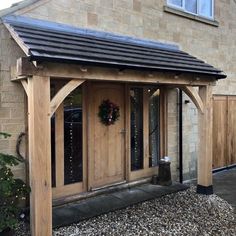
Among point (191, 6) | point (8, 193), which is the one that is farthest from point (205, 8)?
point (8, 193)

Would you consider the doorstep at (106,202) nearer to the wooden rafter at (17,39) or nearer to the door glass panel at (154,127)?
the door glass panel at (154,127)

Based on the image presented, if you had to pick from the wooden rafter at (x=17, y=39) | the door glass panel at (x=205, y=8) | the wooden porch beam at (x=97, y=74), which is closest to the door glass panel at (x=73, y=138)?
the wooden porch beam at (x=97, y=74)

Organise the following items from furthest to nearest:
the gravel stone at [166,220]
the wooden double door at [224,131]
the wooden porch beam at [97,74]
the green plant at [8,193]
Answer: the wooden double door at [224,131]
the gravel stone at [166,220]
the wooden porch beam at [97,74]
the green plant at [8,193]

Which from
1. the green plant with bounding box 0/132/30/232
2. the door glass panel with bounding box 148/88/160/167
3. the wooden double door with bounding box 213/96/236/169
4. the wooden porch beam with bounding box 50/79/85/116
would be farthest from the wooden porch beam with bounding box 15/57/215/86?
the wooden double door with bounding box 213/96/236/169

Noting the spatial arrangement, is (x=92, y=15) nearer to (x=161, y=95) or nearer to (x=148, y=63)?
(x=148, y=63)

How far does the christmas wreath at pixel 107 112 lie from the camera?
21.1ft

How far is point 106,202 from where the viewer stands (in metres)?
5.98

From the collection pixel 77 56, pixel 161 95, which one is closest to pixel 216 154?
pixel 161 95

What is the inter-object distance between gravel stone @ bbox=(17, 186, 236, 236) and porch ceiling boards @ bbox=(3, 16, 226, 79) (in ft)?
8.36

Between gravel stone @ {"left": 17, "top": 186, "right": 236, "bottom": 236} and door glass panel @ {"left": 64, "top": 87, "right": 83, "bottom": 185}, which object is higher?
door glass panel @ {"left": 64, "top": 87, "right": 83, "bottom": 185}

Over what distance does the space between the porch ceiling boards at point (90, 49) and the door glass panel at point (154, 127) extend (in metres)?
1.13

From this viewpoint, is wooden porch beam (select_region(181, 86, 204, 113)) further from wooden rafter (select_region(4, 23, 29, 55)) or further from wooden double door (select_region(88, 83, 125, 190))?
wooden rafter (select_region(4, 23, 29, 55))

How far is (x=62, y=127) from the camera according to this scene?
5.86 meters

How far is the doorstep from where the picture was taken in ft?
17.1
